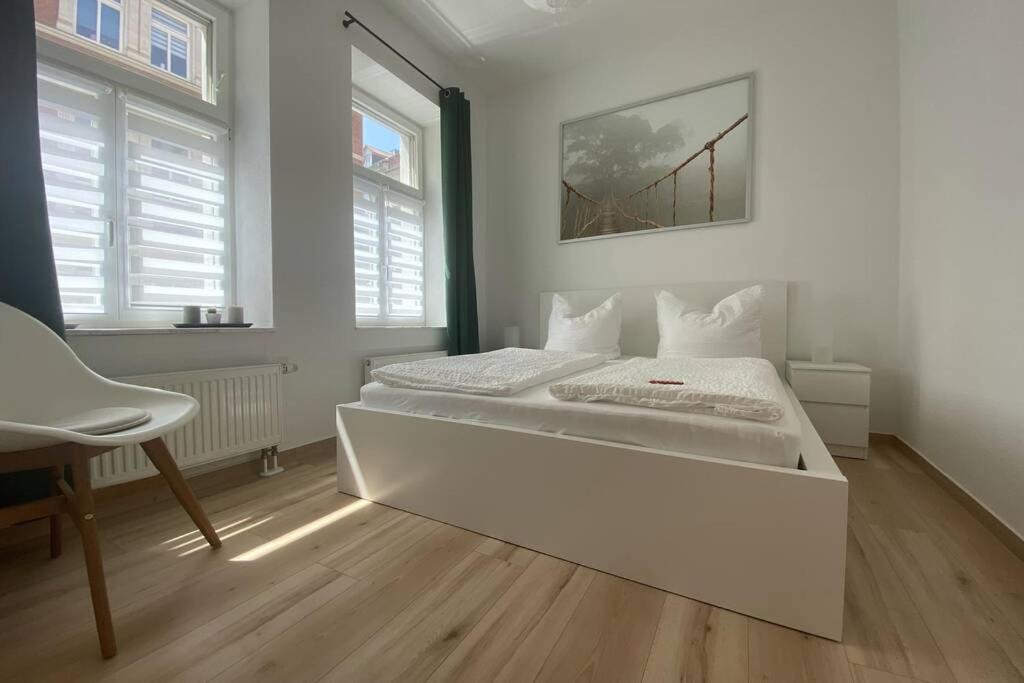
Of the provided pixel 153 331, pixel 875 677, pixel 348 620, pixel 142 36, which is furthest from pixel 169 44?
pixel 875 677

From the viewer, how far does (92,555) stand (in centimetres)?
93

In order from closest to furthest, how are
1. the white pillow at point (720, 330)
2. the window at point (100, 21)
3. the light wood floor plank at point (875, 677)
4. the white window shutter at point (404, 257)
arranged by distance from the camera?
the light wood floor plank at point (875, 677), the window at point (100, 21), the white pillow at point (720, 330), the white window shutter at point (404, 257)

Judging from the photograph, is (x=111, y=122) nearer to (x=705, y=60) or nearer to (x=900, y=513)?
(x=705, y=60)

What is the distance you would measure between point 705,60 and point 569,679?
3561 millimetres

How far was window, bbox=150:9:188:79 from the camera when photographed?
1915 millimetres

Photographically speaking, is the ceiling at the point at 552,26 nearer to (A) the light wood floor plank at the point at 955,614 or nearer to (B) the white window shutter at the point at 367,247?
(B) the white window shutter at the point at 367,247

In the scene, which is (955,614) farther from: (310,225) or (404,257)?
(404,257)

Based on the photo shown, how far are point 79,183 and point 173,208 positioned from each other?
32cm

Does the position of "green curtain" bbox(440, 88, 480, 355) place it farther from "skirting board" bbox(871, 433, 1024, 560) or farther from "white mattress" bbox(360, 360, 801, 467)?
"skirting board" bbox(871, 433, 1024, 560)

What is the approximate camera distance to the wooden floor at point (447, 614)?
87cm

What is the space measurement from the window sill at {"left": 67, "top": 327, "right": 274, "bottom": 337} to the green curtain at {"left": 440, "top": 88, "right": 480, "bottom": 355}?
1395 millimetres

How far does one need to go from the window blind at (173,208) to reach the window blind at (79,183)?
7 centimetres

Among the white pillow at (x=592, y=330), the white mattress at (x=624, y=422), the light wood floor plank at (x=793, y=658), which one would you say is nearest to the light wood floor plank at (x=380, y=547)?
the white mattress at (x=624, y=422)

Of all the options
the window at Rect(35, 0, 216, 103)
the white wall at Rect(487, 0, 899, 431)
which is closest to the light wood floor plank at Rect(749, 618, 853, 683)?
the white wall at Rect(487, 0, 899, 431)
